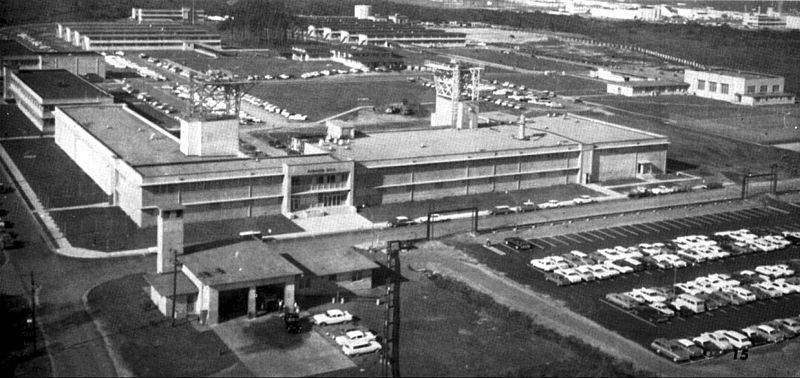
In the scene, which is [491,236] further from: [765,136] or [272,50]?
[272,50]

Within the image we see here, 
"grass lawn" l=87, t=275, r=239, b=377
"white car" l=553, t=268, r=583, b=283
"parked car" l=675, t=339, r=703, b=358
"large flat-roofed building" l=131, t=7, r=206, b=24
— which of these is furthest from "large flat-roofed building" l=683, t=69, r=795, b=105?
"large flat-roofed building" l=131, t=7, r=206, b=24

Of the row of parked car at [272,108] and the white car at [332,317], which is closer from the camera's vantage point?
the white car at [332,317]

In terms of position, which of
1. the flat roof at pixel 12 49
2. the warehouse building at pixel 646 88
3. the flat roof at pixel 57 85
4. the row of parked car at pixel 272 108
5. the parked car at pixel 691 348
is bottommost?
the parked car at pixel 691 348

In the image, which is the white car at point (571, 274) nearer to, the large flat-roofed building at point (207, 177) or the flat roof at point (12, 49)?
the large flat-roofed building at point (207, 177)

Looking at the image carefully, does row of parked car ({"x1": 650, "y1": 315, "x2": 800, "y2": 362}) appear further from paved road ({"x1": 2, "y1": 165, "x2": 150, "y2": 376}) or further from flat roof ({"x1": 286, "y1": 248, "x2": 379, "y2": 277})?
paved road ({"x1": 2, "y1": 165, "x2": 150, "y2": 376})

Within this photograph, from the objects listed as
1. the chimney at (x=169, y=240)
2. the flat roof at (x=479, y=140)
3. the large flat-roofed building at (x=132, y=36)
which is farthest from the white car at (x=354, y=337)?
the large flat-roofed building at (x=132, y=36)

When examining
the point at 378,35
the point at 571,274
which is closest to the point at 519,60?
the point at 378,35
